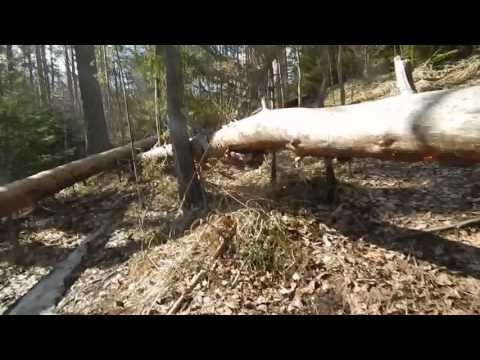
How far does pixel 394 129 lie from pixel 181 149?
3.19m

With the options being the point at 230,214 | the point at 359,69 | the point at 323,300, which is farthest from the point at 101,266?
the point at 359,69

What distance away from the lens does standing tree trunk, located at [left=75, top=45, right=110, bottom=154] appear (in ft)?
28.3

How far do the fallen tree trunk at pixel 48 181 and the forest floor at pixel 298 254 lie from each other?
747 millimetres

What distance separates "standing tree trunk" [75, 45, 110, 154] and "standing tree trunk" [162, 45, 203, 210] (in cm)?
501

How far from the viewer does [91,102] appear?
9055 millimetres

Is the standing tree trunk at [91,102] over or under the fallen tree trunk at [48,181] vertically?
over

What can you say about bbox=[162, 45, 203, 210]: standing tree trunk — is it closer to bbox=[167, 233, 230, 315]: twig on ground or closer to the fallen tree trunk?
bbox=[167, 233, 230, 315]: twig on ground

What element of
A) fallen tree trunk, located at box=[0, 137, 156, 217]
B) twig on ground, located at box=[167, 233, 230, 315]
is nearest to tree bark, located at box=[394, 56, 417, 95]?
twig on ground, located at box=[167, 233, 230, 315]

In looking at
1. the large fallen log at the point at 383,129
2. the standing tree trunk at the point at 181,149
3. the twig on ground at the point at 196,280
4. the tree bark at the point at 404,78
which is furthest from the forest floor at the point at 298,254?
the tree bark at the point at 404,78

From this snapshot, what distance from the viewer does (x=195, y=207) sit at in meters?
4.48

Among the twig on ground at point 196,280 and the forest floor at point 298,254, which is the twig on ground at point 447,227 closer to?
the forest floor at point 298,254

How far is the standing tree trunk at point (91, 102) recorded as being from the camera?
8.62m

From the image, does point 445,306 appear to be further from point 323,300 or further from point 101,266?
→ point 101,266

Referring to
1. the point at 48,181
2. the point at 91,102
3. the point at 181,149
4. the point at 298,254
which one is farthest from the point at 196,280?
the point at 91,102
